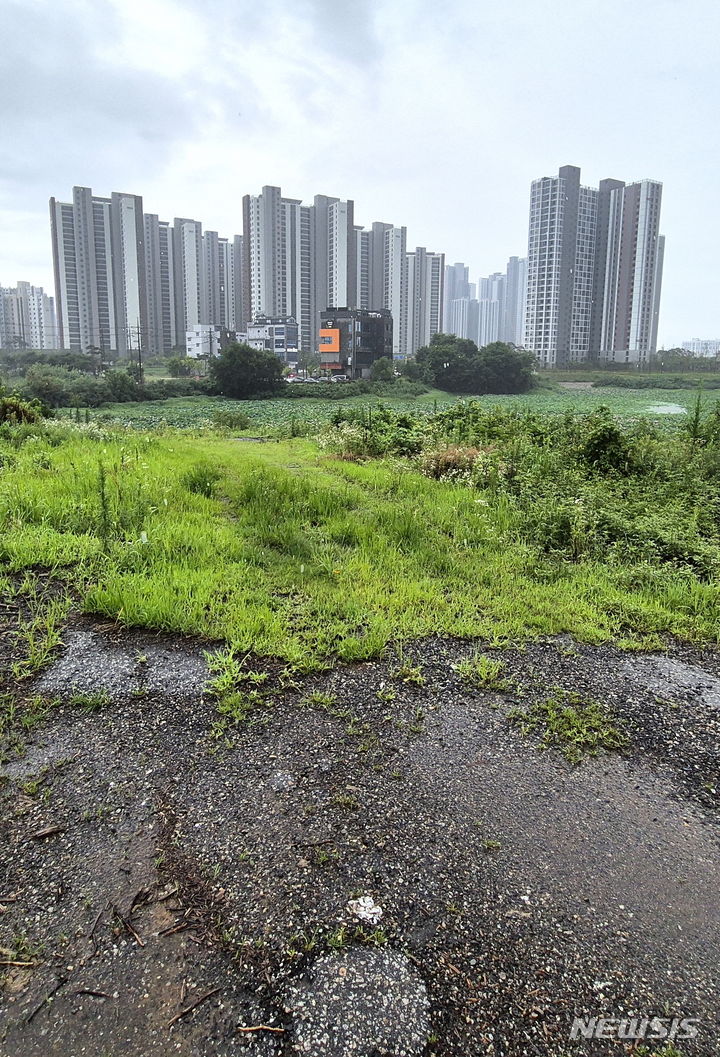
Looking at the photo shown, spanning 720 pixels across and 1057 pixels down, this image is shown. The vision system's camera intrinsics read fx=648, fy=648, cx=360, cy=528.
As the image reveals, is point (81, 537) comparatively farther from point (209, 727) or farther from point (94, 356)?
point (94, 356)

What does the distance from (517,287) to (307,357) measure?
55.6 metres

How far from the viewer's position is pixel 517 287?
109812mm

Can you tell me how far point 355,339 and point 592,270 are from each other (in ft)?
81.4

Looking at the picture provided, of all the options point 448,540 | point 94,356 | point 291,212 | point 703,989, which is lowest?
point 703,989

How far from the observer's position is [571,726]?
110 inches

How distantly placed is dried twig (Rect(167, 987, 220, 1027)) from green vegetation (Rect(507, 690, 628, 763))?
1.56 m

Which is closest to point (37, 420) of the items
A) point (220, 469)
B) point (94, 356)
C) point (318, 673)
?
point (220, 469)

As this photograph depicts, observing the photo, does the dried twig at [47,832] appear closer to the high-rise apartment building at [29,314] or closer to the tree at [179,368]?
the tree at [179,368]

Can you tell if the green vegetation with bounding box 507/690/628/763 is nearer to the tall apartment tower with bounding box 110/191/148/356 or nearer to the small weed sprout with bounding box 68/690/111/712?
the small weed sprout with bounding box 68/690/111/712

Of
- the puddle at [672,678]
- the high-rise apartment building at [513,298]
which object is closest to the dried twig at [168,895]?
the puddle at [672,678]

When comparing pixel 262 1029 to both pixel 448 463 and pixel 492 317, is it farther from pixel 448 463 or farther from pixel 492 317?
pixel 492 317

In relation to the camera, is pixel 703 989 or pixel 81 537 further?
pixel 81 537
